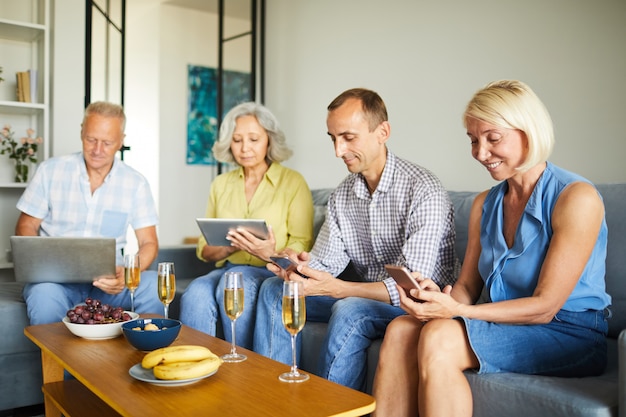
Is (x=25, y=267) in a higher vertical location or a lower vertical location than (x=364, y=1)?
lower

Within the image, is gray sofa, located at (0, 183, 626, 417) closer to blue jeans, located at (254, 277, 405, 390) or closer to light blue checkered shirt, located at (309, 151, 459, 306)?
blue jeans, located at (254, 277, 405, 390)

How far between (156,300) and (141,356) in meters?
0.94

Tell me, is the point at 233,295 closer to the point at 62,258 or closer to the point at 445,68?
the point at 62,258

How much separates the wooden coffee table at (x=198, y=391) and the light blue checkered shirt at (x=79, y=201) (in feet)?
3.30

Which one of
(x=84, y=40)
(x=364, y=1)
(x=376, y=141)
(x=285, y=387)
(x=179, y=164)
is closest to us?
(x=285, y=387)

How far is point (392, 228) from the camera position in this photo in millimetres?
2227

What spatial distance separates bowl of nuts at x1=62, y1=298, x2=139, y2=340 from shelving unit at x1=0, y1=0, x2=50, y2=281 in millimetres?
2260

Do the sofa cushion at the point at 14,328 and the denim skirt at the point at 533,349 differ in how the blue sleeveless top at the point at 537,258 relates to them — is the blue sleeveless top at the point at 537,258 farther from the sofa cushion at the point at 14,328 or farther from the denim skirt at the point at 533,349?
the sofa cushion at the point at 14,328

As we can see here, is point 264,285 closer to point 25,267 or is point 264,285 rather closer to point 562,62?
point 25,267

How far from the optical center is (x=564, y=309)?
1610 millimetres

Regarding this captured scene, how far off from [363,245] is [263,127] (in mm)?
794

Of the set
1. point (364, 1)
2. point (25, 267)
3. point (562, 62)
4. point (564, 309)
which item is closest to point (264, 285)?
point (25, 267)

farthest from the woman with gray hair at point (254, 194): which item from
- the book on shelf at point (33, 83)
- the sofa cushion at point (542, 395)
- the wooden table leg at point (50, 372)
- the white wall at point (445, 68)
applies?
the book on shelf at point (33, 83)

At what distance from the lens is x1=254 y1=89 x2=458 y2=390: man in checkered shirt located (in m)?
1.90
